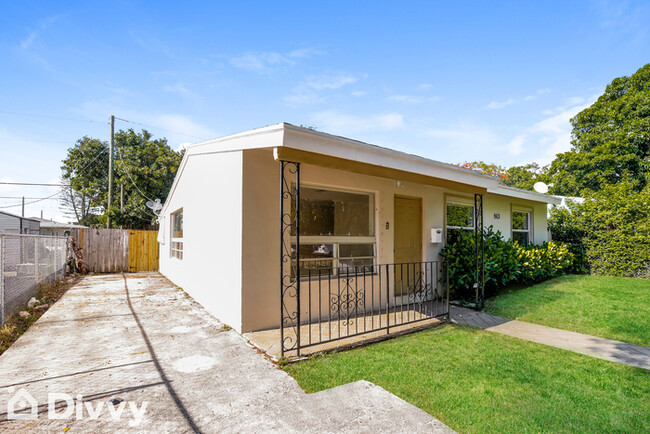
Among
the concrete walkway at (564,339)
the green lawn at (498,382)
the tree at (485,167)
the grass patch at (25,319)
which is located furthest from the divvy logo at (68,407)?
the tree at (485,167)

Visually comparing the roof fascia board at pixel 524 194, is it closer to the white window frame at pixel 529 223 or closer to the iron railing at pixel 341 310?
the white window frame at pixel 529 223

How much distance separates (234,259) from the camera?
4484 mm

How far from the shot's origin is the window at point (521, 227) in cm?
897

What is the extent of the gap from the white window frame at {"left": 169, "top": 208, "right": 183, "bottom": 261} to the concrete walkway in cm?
700

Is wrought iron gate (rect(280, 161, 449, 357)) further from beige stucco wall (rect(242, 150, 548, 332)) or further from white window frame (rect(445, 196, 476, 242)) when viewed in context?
white window frame (rect(445, 196, 476, 242))

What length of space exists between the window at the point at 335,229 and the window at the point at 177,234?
5.04 meters

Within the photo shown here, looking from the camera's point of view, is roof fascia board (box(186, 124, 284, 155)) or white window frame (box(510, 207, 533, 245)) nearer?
roof fascia board (box(186, 124, 284, 155))

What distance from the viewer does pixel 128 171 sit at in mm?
16688

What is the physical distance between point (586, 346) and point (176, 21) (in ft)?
31.2

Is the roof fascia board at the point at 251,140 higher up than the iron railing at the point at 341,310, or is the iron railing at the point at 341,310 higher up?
the roof fascia board at the point at 251,140

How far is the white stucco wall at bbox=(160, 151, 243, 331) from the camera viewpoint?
176 inches

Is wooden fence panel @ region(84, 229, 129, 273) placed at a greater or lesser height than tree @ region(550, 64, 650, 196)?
lesser

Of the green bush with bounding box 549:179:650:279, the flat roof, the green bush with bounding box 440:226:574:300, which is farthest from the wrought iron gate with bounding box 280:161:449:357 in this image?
the green bush with bounding box 549:179:650:279

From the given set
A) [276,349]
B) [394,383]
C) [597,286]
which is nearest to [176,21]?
[276,349]
